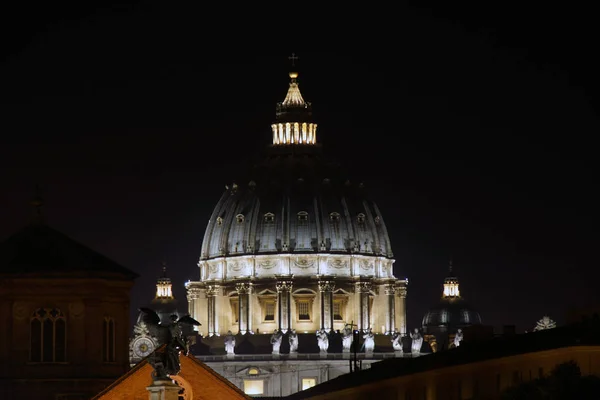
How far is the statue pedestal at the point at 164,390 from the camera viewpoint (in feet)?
181

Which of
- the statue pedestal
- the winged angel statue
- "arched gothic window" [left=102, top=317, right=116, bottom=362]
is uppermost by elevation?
"arched gothic window" [left=102, top=317, right=116, bottom=362]

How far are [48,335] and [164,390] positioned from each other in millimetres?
21260

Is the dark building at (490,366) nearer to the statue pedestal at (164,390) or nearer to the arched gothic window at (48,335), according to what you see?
the statue pedestal at (164,390)

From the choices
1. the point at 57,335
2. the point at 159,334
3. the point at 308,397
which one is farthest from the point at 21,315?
the point at 308,397

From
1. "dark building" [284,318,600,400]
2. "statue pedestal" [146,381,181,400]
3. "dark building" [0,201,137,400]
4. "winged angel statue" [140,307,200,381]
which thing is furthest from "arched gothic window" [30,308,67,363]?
"statue pedestal" [146,381,181,400]

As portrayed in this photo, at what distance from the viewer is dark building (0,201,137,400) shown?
75.0m

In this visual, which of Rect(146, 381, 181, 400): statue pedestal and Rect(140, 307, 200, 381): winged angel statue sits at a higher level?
Rect(140, 307, 200, 381): winged angel statue

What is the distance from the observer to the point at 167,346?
56.4 m

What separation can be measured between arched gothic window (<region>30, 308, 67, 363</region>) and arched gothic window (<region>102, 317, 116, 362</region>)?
1.19 m

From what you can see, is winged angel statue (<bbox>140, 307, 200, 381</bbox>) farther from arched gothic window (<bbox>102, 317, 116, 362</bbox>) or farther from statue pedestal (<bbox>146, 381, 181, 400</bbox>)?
arched gothic window (<bbox>102, 317, 116, 362</bbox>)

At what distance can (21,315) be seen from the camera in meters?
75.6

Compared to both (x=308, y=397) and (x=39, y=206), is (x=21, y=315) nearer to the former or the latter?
(x=39, y=206)

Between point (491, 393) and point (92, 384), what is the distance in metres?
12.7

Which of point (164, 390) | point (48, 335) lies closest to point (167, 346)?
point (164, 390)
